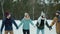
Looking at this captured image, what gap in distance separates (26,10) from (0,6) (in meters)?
2.38

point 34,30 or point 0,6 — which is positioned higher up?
point 0,6

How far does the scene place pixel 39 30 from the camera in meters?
7.86

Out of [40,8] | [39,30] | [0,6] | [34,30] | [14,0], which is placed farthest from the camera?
[14,0]

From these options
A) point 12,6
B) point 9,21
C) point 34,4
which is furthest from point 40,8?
point 9,21

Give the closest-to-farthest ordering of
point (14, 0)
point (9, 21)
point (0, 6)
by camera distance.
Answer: point (9, 21) → point (0, 6) → point (14, 0)

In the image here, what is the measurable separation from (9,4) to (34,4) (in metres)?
2.43

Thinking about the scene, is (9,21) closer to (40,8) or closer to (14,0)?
(40,8)

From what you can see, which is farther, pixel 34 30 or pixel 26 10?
pixel 26 10

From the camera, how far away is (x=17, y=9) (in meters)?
20.6

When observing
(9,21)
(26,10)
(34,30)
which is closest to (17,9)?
(26,10)

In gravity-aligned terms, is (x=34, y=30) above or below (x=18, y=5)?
below

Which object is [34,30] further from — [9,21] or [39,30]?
[9,21]

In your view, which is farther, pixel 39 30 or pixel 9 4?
pixel 9 4

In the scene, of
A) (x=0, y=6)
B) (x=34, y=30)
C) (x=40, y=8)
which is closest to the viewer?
(x=34, y=30)
